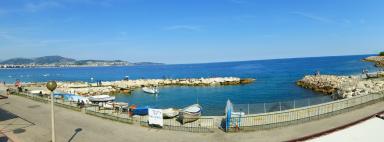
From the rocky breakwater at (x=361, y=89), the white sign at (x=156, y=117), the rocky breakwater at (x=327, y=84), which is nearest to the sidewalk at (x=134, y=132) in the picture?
the white sign at (x=156, y=117)

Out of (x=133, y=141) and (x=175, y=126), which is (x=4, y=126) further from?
(x=175, y=126)

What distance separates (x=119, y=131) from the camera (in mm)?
18531

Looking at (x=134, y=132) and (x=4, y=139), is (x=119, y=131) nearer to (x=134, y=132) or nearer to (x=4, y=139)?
(x=134, y=132)

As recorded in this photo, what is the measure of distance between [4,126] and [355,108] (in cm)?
2659

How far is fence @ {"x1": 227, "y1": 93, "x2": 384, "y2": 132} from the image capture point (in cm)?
1831

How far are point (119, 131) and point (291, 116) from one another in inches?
473

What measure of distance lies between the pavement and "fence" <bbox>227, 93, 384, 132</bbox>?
667 millimetres

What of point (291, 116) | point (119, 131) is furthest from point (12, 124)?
point (291, 116)

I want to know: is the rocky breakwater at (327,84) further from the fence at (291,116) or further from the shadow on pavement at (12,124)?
the shadow on pavement at (12,124)

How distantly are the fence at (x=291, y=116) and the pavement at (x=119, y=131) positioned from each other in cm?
67

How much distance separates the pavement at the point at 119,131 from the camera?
1661 centimetres

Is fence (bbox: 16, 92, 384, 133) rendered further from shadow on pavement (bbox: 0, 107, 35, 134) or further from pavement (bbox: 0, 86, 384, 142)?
shadow on pavement (bbox: 0, 107, 35, 134)

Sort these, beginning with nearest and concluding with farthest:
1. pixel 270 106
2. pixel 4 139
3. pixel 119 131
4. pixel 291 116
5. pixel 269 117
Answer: pixel 4 139 → pixel 119 131 → pixel 269 117 → pixel 291 116 → pixel 270 106

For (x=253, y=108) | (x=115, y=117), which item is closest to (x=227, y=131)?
(x=253, y=108)
